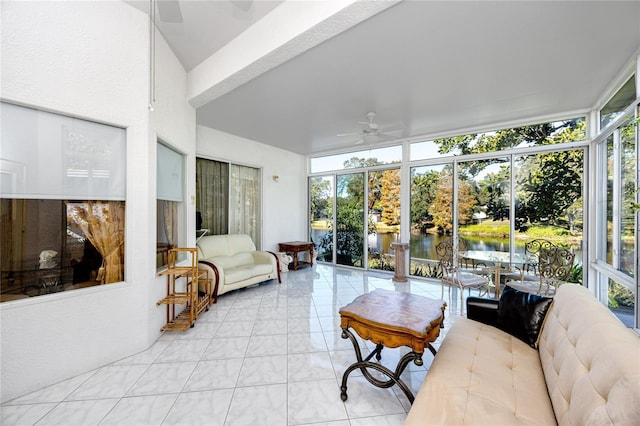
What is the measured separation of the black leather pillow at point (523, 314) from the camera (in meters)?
1.75

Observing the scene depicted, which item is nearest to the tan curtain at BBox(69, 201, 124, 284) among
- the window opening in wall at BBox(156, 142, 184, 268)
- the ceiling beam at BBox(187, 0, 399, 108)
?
the window opening in wall at BBox(156, 142, 184, 268)

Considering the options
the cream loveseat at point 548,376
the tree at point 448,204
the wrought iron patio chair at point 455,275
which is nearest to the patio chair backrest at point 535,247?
the wrought iron patio chair at point 455,275

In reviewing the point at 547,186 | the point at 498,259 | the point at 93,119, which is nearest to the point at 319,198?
the point at 498,259

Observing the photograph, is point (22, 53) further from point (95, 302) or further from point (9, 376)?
point (9, 376)

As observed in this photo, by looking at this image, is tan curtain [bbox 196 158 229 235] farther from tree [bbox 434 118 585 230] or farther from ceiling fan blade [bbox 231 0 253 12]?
tree [bbox 434 118 585 230]

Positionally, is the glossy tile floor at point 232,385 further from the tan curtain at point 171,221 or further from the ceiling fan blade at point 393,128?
the ceiling fan blade at point 393,128

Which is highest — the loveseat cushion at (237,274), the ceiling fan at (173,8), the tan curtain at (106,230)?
the ceiling fan at (173,8)

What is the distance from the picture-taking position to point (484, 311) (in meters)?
2.09

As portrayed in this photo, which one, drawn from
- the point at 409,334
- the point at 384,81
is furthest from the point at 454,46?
the point at 409,334

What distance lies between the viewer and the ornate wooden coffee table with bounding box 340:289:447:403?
156 centimetres

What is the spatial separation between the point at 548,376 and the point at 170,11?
375 centimetres

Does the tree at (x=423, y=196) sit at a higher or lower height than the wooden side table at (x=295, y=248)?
higher

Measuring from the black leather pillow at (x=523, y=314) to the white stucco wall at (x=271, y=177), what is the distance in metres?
4.59

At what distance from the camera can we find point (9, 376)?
173 centimetres
